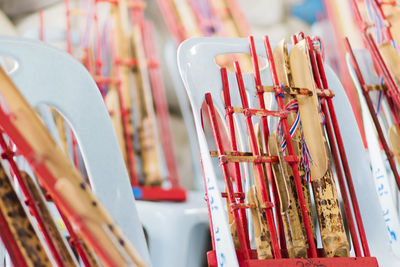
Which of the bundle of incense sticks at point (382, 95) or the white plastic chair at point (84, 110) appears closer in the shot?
the white plastic chair at point (84, 110)

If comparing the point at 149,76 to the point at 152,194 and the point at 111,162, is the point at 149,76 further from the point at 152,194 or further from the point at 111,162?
the point at 111,162

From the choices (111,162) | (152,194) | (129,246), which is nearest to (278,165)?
(111,162)

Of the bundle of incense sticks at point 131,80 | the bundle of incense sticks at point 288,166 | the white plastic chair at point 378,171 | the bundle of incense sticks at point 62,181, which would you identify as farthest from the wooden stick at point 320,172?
the bundle of incense sticks at point 131,80

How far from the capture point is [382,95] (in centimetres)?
116

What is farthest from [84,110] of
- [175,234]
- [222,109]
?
[175,234]

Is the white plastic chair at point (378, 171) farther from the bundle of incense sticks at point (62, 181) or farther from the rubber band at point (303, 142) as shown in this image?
the bundle of incense sticks at point (62, 181)

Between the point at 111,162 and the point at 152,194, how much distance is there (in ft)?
2.60

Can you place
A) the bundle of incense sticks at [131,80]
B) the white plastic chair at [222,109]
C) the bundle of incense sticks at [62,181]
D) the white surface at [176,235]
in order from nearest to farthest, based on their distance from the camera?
the bundle of incense sticks at [62,181] < the white plastic chair at [222,109] < the white surface at [176,235] < the bundle of incense sticks at [131,80]

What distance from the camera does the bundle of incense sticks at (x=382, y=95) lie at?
1.06m

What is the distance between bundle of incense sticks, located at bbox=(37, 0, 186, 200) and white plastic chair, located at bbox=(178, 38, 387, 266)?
3.14ft

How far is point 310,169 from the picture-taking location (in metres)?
0.86

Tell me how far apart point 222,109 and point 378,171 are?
15.4 inches

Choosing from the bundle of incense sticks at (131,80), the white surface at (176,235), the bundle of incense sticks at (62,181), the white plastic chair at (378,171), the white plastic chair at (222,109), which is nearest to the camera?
the bundle of incense sticks at (62,181)

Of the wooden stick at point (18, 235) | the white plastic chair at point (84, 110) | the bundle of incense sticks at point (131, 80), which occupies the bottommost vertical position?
the wooden stick at point (18, 235)
